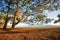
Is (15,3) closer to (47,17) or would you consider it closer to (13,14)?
(13,14)

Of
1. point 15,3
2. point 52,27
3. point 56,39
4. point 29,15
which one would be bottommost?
point 56,39

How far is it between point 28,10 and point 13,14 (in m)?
0.37

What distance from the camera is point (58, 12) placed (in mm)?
4215

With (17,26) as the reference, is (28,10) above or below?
above

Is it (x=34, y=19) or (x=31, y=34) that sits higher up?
(x=34, y=19)

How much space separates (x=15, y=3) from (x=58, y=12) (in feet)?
3.47

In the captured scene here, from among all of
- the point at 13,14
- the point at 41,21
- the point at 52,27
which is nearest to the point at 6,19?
the point at 13,14

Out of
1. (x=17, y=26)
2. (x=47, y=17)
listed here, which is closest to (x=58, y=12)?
(x=47, y=17)

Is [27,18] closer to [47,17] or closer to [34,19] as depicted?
[34,19]

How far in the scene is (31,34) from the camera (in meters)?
4.10

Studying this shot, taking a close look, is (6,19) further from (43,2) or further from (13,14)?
(43,2)

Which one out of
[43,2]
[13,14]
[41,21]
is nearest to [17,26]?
[13,14]

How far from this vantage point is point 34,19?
4172 millimetres

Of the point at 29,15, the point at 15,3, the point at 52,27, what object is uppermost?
the point at 15,3
